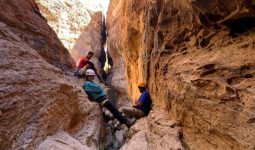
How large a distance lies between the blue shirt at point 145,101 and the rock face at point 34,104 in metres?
1.28

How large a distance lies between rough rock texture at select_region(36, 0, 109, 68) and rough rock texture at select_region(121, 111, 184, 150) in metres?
12.3

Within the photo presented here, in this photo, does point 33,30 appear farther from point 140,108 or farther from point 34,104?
point 34,104

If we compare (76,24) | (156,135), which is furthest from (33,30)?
(76,24)

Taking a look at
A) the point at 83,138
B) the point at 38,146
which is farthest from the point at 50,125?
the point at 83,138

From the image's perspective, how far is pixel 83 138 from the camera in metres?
5.96

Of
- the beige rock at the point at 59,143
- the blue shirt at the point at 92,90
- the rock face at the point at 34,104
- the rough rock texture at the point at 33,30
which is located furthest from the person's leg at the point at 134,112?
the rough rock texture at the point at 33,30

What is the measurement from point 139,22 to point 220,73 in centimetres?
580

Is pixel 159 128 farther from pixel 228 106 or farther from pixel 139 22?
pixel 139 22

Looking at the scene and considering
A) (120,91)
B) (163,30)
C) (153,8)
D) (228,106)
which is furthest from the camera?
(120,91)

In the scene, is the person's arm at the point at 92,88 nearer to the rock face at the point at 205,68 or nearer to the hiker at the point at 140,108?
the hiker at the point at 140,108

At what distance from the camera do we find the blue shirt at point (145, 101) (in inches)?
304

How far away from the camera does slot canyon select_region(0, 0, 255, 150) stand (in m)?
3.98

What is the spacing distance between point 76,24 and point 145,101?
48.9 feet

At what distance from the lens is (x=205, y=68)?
476 centimetres
